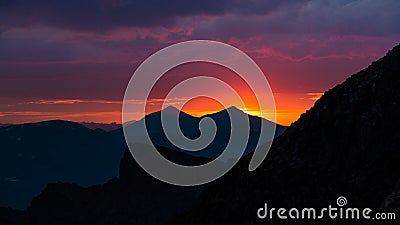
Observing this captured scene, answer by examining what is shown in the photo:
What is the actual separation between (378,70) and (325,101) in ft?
37.2

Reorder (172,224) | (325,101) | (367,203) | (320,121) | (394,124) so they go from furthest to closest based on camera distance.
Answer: (172,224), (325,101), (320,121), (394,124), (367,203)

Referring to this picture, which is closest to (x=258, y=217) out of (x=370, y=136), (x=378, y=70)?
(x=370, y=136)

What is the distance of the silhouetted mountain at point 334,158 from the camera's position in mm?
65062

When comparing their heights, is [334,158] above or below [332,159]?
above

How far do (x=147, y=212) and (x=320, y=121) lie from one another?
12621cm

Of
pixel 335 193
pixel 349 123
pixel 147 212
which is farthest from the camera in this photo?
pixel 147 212

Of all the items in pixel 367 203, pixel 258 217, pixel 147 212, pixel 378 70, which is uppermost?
pixel 378 70

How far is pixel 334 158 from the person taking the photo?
76.5m

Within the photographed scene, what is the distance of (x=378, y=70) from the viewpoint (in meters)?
86.9

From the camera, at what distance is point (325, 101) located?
92.1 m

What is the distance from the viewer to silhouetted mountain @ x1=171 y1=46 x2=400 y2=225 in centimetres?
6506

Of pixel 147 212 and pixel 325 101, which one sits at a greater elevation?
pixel 325 101

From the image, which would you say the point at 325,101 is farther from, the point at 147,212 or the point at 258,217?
the point at 147,212

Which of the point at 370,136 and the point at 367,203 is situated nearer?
the point at 367,203
